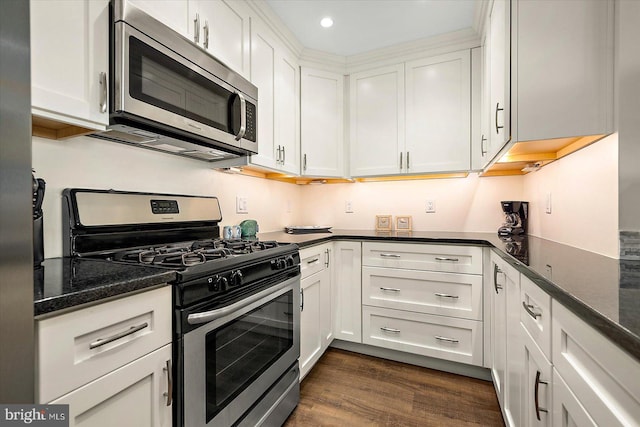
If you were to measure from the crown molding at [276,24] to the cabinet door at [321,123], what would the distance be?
0.65 feet

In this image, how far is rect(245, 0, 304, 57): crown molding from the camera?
6.22 feet

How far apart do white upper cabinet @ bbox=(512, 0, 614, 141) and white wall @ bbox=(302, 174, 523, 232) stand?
124cm

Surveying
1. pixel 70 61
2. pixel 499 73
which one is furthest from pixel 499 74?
pixel 70 61

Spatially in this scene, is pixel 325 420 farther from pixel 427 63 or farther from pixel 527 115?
pixel 427 63

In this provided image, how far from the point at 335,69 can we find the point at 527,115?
1754 mm

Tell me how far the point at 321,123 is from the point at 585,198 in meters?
1.88

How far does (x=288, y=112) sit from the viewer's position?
2340 millimetres

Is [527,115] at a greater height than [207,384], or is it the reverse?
[527,115]

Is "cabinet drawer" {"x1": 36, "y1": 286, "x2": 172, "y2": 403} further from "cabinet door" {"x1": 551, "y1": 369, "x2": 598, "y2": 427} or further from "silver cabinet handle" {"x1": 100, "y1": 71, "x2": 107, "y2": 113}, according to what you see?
"cabinet door" {"x1": 551, "y1": 369, "x2": 598, "y2": 427}

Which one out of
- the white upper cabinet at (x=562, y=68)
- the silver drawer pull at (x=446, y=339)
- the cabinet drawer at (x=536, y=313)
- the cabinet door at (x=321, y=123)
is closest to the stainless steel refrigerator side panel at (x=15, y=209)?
the cabinet drawer at (x=536, y=313)

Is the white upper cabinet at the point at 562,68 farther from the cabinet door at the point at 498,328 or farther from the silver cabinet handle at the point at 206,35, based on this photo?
the silver cabinet handle at the point at 206,35

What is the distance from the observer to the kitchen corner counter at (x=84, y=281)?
0.66 meters

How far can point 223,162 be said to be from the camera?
6.34 ft

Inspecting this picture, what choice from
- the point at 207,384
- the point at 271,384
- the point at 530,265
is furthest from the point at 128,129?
the point at 530,265
